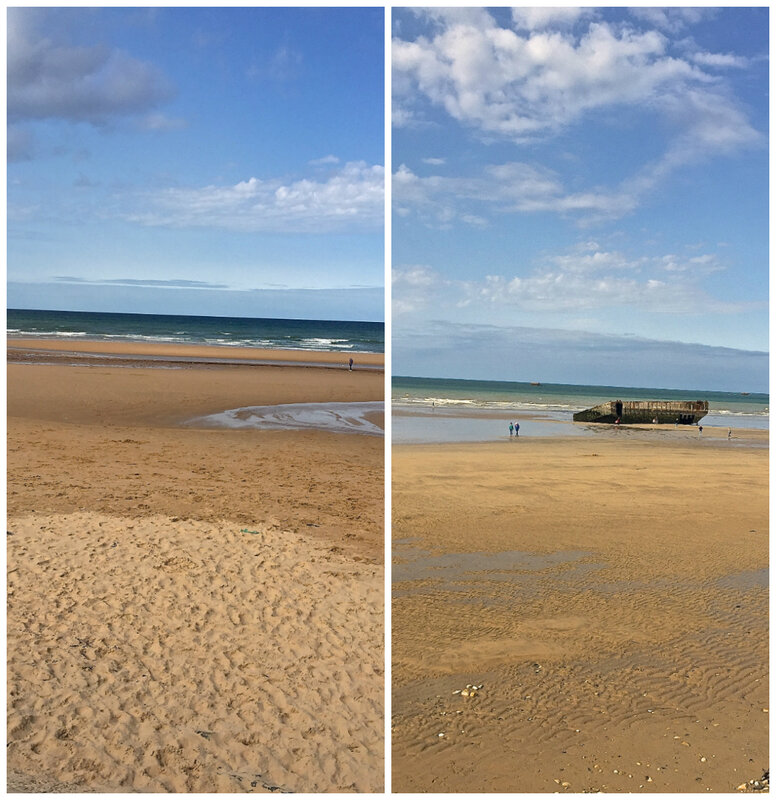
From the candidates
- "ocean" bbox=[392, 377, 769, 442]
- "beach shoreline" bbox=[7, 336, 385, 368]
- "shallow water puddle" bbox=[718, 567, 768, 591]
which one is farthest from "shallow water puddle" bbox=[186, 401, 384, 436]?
"beach shoreline" bbox=[7, 336, 385, 368]

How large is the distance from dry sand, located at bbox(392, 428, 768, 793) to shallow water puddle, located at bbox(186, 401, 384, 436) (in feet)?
8.49

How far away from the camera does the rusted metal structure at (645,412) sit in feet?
48.4

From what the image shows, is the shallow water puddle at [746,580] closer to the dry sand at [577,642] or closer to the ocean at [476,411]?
the dry sand at [577,642]

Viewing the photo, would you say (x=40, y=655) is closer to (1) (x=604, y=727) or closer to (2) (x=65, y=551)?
(2) (x=65, y=551)

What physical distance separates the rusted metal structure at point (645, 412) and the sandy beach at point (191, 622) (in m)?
9.88

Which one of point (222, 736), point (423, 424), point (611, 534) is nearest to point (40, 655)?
point (222, 736)

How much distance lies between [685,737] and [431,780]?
0.76 m

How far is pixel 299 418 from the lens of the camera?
9039mm

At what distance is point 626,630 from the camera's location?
2.91 m

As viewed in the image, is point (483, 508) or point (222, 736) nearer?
point (222, 736)

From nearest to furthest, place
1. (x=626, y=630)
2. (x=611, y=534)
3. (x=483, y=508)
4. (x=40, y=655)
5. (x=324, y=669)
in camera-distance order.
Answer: (x=40, y=655)
(x=324, y=669)
(x=626, y=630)
(x=611, y=534)
(x=483, y=508)

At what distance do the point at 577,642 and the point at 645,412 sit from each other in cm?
1324

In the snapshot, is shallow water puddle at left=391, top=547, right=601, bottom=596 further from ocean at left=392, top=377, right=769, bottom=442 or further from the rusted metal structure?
the rusted metal structure

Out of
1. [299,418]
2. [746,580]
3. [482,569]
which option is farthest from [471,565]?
[299,418]
